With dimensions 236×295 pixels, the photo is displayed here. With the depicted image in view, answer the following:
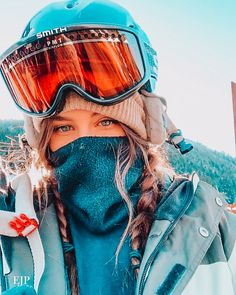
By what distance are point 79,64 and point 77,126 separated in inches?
11.9

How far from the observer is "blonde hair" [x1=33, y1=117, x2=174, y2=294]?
2004mm

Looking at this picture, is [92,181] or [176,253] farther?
[92,181]

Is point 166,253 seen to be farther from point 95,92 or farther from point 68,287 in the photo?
point 95,92

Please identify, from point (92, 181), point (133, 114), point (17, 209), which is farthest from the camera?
point (133, 114)

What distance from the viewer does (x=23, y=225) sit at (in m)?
1.93

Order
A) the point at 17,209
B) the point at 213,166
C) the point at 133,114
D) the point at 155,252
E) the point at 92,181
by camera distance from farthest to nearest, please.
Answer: the point at 213,166 → the point at 133,114 → the point at 92,181 → the point at 17,209 → the point at 155,252

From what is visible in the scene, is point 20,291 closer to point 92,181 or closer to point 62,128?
point 92,181

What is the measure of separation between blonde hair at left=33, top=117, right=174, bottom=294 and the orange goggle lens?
0.54 ft

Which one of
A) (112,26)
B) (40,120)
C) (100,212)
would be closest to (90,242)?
(100,212)

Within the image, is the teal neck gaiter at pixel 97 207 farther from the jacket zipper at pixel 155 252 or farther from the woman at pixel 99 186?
the jacket zipper at pixel 155 252

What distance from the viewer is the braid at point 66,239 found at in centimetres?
194

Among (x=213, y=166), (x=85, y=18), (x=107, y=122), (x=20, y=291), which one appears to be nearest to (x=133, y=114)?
(x=107, y=122)

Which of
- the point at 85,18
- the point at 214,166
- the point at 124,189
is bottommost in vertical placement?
the point at 214,166

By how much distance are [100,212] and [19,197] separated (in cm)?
33
